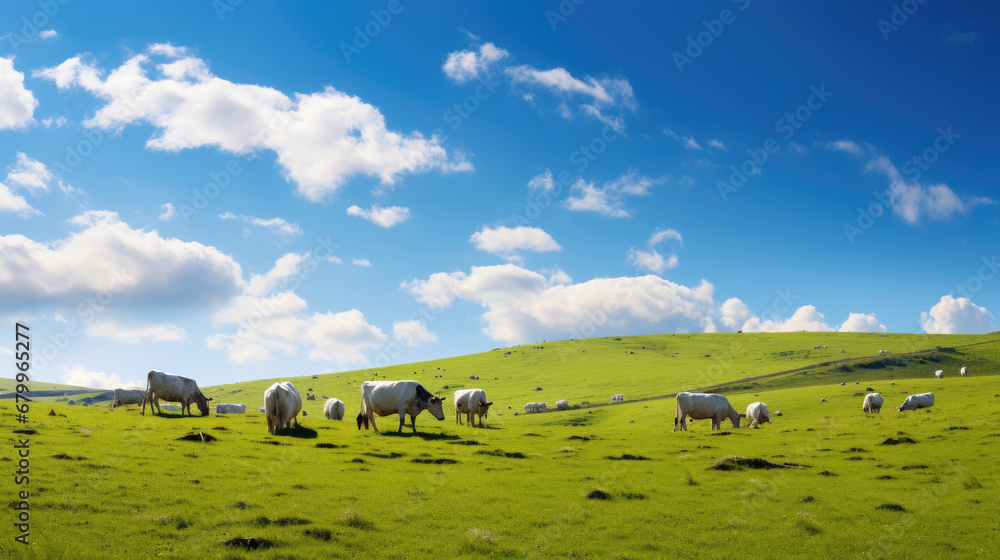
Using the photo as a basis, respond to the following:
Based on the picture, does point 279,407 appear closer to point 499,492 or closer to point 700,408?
point 499,492

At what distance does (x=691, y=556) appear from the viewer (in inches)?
504

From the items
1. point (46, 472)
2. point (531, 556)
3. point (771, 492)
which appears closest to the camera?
point (531, 556)

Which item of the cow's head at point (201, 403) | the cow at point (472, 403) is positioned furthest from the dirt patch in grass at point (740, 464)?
the cow's head at point (201, 403)

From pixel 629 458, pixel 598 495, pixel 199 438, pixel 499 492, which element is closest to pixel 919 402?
pixel 629 458

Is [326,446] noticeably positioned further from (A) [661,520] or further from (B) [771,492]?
(B) [771,492]

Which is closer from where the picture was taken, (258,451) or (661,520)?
(661,520)

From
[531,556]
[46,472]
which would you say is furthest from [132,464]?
[531,556]

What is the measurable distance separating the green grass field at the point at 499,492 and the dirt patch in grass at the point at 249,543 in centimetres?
4

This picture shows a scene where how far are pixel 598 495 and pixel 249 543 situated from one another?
35.9 feet

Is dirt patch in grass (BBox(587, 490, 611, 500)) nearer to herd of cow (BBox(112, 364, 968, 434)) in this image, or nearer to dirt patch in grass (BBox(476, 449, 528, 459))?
dirt patch in grass (BBox(476, 449, 528, 459))

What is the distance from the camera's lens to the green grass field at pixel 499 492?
42.5ft

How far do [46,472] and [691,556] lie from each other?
19028mm

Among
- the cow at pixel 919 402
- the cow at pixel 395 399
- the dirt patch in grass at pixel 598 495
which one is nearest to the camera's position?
the dirt patch in grass at pixel 598 495

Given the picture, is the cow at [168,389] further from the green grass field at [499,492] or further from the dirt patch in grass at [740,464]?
the dirt patch in grass at [740,464]
